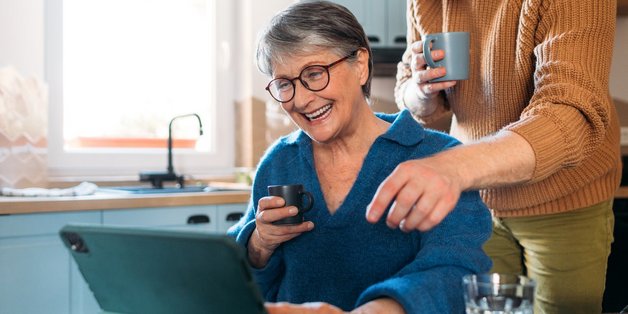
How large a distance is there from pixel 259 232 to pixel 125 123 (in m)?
2.32

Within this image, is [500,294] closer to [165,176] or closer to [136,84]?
[165,176]

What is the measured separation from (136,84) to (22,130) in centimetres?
78

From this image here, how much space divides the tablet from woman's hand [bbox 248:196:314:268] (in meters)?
0.44

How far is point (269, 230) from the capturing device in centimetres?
144

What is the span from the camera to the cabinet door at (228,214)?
3.02 meters

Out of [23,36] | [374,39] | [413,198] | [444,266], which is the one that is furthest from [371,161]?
[374,39]

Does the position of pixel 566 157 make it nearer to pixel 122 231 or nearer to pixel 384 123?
pixel 384 123

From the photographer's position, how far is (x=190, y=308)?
90cm

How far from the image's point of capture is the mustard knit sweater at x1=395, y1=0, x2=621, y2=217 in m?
1.24

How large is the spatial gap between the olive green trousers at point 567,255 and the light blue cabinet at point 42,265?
162cm

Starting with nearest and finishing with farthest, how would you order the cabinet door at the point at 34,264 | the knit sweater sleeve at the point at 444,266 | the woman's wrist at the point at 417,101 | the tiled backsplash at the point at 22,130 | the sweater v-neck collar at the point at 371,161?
the knit sweater sleeve at the point at 444,266
the sweater v-neck collar at the point at 371,161
the woman's wrist at the point at 417,101
the cabinet door at the point at 34,264
the tiled backsplash at the point at 22,130

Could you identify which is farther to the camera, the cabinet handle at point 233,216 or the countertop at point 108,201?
the cabinet handle at point 233,216

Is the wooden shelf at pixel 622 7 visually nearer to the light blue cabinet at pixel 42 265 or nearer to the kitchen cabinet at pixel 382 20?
the kitchen cabinet at pixel 382 20

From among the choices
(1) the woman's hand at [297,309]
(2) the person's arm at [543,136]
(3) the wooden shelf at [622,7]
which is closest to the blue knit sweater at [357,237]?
(2) the person's arm at [543,136]
